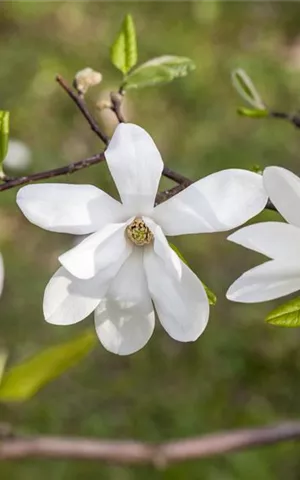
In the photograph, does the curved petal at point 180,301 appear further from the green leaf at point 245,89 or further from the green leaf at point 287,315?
the green leaf at point 245,89

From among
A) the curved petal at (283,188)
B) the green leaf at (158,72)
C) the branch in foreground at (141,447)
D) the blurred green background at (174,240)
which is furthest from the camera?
the blurred green background at (174,240)

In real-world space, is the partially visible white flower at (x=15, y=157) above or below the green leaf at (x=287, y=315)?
below

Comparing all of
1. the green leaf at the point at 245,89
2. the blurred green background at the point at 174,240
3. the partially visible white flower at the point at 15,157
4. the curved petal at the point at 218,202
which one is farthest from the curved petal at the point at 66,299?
the blurred green background at the point at 174,240

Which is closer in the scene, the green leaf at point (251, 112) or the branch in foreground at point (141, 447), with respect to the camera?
the green leaf at point (251, 112)

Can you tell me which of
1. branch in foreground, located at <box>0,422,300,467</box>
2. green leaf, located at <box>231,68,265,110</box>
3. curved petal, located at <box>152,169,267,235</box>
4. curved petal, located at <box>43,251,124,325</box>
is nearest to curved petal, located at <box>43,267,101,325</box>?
curved petal, located at <box>43,251,124,325</box>

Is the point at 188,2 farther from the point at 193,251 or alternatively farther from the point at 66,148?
the point at 193,251

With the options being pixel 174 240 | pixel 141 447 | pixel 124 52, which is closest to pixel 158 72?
pixel 124 52

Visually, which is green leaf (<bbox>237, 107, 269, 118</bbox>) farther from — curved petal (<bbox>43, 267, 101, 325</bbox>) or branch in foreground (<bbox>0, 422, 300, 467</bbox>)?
branch in foreground (<bbox>0, 422, 300, 467</bbox>)
